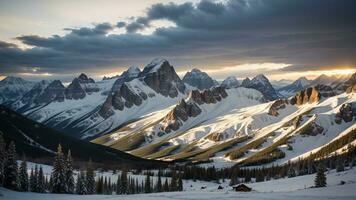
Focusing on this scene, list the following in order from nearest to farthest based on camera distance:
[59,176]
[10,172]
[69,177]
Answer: [10,172] < [59,176] < [69,177]

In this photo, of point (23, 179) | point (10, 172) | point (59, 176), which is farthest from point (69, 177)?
point (10, 172)

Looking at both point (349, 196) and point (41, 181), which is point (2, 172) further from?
point (349, 196)

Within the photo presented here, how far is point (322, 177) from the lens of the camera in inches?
5576

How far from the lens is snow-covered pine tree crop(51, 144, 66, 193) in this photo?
451 feet

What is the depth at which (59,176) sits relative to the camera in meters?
138

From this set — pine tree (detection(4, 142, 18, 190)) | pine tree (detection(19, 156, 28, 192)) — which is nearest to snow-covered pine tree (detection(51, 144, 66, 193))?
pine tree (detection(19, 156, 28, 192))

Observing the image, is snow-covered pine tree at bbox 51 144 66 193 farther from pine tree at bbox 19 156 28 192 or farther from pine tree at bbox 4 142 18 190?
pine tree at bbox 4 142 18 190

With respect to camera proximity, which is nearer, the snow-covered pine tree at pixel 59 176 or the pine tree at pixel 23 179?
the snow-covered pine tree at pixel 59 176

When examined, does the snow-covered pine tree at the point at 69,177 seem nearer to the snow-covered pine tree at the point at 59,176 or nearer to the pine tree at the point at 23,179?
the snow-covered pine tree at the point at 59,176

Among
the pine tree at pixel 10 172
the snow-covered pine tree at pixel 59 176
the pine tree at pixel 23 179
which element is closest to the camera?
the pine tree at pixel 10 172

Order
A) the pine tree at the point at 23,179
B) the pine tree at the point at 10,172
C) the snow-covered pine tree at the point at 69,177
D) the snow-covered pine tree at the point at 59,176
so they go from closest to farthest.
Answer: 1. the pine tree at the point at 10,172
2. the snow-covered pine tree at the point at 59,176
3. the snow-covered pine tree at the point at 69,177
4. the pine tree at the point at 23,179

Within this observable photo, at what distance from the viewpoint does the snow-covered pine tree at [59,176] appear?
138 metres

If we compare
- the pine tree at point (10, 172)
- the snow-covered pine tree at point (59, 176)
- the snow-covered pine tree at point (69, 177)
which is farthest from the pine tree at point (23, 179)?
the snow-covered pine tree at point (69, 177)

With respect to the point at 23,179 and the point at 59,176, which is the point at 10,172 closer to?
the point at 23,179
